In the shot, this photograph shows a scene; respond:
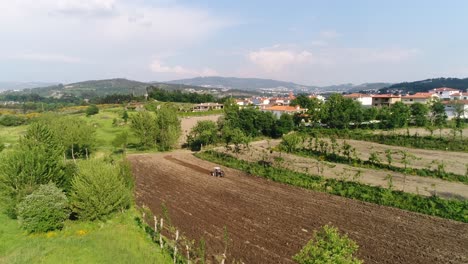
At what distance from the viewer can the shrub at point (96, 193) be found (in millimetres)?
A: 21766

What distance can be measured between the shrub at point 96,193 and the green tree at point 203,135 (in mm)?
27763

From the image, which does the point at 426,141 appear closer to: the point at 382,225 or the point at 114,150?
the point at 382,225

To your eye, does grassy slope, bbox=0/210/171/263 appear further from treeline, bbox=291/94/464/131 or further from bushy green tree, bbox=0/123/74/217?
treeline, bbox=291/94/464/131

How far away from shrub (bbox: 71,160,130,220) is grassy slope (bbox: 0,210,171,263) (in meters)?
0.88

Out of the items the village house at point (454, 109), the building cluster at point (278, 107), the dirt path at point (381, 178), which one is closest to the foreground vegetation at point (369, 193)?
the dirt path at point (381, 178)

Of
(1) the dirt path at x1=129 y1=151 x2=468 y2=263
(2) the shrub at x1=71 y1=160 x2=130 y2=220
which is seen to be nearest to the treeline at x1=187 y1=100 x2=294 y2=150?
(1) the dirt path at x1=129 y1=151 x2=468 y2=263

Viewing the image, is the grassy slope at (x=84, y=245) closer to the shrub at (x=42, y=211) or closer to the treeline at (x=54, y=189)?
the shrub at (x=42, y=211)

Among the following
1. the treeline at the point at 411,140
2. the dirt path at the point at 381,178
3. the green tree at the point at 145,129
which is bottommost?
the dirt path at the point at 381,178

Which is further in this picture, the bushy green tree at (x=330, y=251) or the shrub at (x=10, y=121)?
the shrub at (x=10, y=121)

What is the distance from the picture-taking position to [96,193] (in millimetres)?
21969

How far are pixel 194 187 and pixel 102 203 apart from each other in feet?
34.1

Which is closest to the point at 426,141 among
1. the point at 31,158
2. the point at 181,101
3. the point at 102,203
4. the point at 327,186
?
the point at 327,186

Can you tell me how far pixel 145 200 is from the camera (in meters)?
28.0

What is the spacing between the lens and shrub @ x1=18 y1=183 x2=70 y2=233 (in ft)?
68.3
